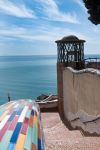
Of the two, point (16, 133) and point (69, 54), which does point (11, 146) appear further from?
point (69, 54)

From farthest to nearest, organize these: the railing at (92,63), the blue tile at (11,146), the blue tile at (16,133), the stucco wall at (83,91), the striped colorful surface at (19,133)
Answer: the railing at (92,63) → the stucco wall at (83,91) → the blue tile at (16,133) → the striped colorful surface at (19,133) → the blue tile at (11,146)

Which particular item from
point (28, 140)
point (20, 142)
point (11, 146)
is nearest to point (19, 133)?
point (28, 140)

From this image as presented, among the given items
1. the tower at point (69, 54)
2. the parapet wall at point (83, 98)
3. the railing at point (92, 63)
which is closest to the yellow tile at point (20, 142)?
the parapet wall at point (83, 98)

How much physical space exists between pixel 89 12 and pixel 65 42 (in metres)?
5.16

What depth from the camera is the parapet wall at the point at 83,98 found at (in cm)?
1379

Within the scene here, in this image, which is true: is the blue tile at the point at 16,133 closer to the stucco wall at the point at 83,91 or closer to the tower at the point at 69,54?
the stucco wall at the point at 83,91

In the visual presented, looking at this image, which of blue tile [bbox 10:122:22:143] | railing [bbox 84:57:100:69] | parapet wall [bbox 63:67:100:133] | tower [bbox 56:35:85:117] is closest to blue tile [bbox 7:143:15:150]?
blue tile [bbox 10:122:22:143]

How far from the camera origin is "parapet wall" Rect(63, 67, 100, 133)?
45.2 ft

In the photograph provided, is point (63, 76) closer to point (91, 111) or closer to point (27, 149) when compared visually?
point (91, 111)

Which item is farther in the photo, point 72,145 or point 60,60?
point 60,60

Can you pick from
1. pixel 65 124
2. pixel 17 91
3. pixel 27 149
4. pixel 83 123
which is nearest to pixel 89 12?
pixel 65 124

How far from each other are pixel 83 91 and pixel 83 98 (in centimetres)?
34

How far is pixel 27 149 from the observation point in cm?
678

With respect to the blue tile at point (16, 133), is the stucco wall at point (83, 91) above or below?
below
